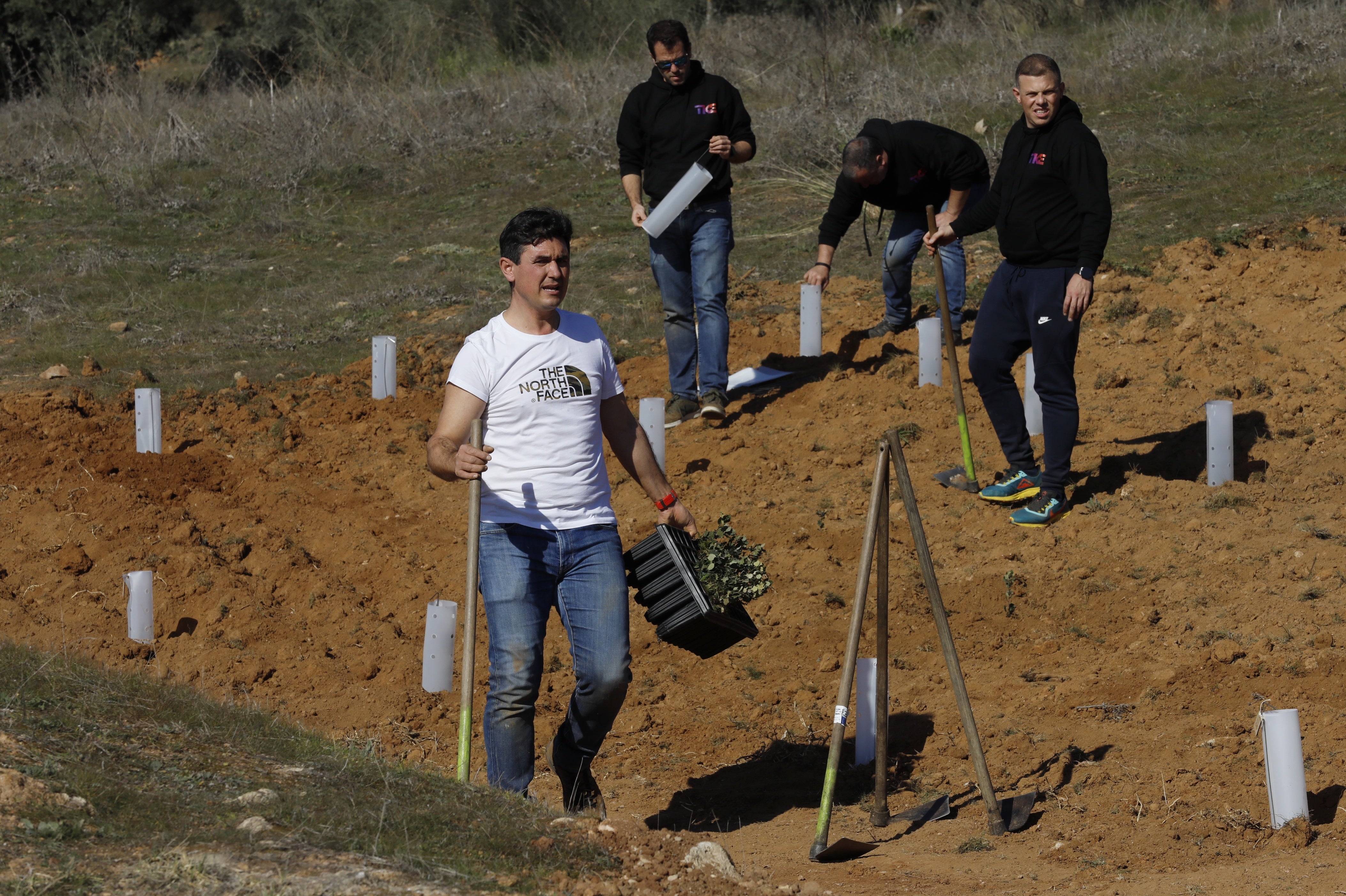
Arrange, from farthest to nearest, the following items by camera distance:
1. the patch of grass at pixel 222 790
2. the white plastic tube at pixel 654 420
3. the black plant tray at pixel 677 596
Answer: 1. the white plastic tube at pixel 654 420
2. the black plant tray at pixel 677 596
3. the patch of grass at pixel 222 790

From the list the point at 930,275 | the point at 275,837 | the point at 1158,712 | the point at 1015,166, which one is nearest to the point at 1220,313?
the point at 930,275

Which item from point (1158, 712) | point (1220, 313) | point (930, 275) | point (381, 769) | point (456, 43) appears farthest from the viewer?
point (456, 43)

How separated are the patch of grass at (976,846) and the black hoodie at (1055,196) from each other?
2.86 meters

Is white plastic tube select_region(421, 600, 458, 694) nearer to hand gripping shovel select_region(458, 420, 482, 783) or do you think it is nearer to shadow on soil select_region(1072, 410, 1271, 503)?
hand gripping shovel select_region(458, 420, 482, 783)

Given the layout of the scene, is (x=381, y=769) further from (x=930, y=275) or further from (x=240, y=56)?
(x=240, y=56)

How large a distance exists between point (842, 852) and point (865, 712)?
1030mm

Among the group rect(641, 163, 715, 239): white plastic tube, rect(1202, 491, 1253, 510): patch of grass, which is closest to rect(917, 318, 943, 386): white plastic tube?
rect(641, 163, 715, 239): white plastic tube

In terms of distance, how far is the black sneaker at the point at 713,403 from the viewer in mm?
8453

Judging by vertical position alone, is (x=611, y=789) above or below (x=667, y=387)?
below

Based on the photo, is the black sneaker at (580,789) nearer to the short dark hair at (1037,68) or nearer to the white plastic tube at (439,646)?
the white plastic tube at (439,646)

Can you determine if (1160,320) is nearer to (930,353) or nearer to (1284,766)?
(930,353)

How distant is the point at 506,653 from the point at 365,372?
600cm

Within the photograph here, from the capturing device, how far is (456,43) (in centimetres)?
2486

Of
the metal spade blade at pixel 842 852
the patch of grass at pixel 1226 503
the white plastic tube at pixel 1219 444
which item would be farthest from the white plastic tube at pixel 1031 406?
the metal spade blade at pixel 842 852
